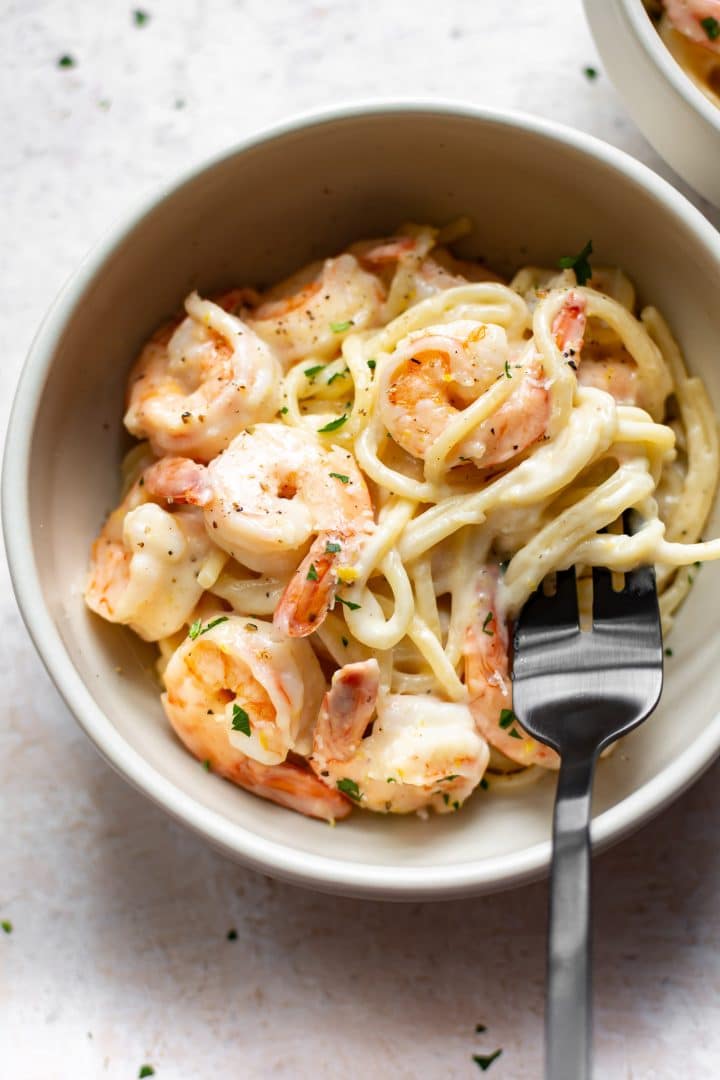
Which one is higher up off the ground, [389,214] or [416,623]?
[389,214]

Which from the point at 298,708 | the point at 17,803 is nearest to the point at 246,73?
the point at 298,708

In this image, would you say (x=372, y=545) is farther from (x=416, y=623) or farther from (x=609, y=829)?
(x=609, y=829)

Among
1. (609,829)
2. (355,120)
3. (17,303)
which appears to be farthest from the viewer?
(17,303)

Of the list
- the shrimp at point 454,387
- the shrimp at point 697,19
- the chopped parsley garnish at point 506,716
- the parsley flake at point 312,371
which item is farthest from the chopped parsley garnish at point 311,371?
the shrimp at point 697,19

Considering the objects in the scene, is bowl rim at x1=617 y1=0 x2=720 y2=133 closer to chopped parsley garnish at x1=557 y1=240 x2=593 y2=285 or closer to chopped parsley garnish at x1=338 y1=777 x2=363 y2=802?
chopped parsley garnish at x1=557 y1=240 x2=593 y2=285

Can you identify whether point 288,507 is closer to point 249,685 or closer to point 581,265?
point 249,685

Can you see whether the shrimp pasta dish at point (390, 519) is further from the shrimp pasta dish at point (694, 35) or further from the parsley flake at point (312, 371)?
the shrimp pasta dish at point (694, 35)
